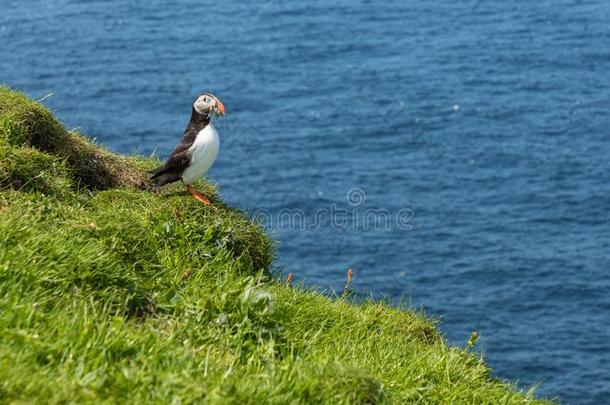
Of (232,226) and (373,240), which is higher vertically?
(232,226)

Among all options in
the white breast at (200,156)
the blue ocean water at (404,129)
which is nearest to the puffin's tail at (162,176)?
the white breast at (200,156)

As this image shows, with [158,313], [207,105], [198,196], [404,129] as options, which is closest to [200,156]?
[198,196]

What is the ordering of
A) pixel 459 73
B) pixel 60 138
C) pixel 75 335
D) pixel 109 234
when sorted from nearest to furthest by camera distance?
1. pixel 75 335
2. pixel 109 234
3. pixel 60 138
4. pixel 459 73

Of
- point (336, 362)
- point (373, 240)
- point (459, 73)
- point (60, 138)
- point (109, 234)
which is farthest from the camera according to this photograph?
point (459, 73)

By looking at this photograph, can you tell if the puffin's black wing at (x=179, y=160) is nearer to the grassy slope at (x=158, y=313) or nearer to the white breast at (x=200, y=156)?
the white breast at (x=200, y=156)

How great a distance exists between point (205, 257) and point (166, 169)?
2157 millimetres

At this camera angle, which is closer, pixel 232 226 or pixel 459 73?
pixel 232 226

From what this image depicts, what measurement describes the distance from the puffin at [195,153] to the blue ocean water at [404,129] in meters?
20.8

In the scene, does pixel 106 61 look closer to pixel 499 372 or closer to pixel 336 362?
pixel 499 372

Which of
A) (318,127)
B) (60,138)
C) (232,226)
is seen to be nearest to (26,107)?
(60,138)

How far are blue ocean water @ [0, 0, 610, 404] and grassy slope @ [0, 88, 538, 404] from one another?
860 inches

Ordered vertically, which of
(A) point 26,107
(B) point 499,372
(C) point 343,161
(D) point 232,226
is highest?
(A) point 26,107

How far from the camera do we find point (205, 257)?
406 inches

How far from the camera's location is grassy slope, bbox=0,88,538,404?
22.6ft
